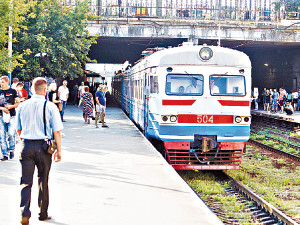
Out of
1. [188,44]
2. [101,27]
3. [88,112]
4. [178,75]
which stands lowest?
[88,112]

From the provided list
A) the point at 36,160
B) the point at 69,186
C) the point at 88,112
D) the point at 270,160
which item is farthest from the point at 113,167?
the point at 88,112

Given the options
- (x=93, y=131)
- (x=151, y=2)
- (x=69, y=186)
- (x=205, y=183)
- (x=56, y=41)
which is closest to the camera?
(x=69, y=186)

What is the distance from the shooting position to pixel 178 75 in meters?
11.2

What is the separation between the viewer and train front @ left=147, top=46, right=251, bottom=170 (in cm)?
1080

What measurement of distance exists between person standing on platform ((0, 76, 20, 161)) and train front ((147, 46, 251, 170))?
3284mm

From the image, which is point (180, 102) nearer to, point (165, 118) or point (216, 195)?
point (165, 118)

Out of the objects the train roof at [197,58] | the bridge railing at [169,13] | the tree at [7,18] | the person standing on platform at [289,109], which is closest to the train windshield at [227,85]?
the train roof at [197,58]

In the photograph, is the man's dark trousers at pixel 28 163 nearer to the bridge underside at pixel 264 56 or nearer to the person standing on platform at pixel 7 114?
the person standing on platform at pixel 7 114

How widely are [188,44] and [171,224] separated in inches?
300

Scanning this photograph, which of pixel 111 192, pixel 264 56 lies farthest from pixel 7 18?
pixel 264 56

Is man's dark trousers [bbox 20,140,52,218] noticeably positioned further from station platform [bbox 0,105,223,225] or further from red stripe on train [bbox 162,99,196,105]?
red stripe on train [bbox 162,99,196,105]

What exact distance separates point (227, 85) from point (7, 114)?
5.00 m

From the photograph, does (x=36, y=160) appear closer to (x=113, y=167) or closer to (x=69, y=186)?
(x=69, y=186)

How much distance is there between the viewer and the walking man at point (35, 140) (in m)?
5.50
